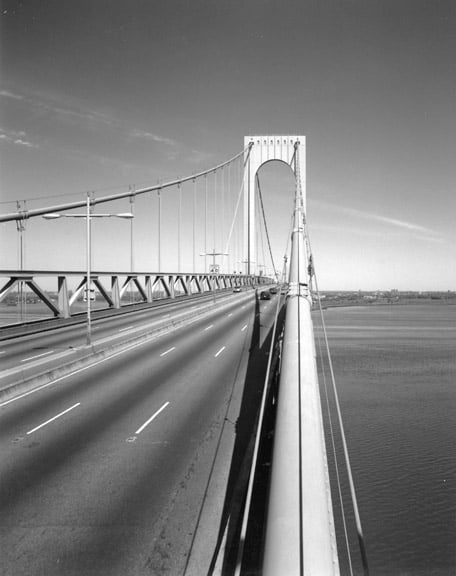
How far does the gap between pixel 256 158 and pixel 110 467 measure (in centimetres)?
7970

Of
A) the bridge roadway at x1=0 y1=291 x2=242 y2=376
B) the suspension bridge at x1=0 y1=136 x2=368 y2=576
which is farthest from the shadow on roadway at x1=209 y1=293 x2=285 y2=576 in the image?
the bridge roadway at x1=0 y1=291 x2=242 y2=376

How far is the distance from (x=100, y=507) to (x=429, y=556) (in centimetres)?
664

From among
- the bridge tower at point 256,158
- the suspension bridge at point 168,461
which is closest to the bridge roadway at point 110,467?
the suspension bridge at point 168,461

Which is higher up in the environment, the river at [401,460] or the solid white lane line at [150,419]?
the solid white lane line at [150,419]

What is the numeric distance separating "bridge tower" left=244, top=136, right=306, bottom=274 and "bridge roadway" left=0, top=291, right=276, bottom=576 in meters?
→ 63.2

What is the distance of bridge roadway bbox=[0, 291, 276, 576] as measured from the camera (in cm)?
559

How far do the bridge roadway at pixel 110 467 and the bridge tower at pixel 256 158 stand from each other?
207 feet

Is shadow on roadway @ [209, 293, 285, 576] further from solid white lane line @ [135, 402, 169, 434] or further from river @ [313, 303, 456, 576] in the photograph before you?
river @ [313, 303, 456, 576]

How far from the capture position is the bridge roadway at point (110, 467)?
559cm

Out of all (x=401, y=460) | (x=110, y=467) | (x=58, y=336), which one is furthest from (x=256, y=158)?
(x=110, y=467)

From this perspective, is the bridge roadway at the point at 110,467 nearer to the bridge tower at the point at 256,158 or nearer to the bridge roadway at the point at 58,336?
the bridge roadway at the point at 58,336

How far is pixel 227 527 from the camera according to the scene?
246 inches

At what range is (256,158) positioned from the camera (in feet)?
267

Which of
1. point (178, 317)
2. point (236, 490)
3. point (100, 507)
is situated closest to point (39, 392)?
point (100, 507)
